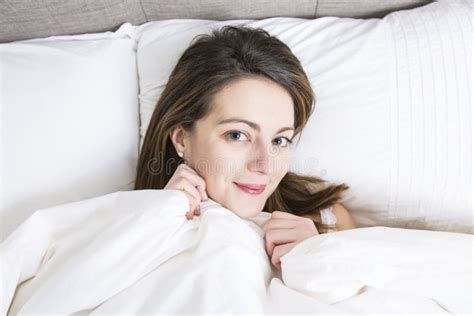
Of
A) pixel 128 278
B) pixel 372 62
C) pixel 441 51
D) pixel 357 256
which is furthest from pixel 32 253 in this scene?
pixel 441 51

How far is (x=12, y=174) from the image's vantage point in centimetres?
113

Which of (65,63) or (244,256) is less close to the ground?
(65,63)

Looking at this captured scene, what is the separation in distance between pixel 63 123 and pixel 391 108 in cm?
87

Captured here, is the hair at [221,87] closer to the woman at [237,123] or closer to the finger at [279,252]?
the woman at [237,123]

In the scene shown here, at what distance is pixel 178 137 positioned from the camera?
1.15m

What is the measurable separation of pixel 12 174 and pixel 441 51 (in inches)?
45.7

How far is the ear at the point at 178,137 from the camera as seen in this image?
1138 mm

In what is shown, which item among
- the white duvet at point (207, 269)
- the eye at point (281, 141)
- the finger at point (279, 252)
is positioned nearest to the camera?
the white duvet at point (207, 269)

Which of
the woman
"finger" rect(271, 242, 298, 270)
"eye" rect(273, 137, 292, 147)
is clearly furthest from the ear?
"finger" rect(271, 242, 298, 270)

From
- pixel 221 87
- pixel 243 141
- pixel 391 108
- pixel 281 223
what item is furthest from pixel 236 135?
pixel 391 108

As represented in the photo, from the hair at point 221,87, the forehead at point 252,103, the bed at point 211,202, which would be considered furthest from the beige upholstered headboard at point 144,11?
the forehead at point 252,103

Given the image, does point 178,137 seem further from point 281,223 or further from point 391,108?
point 391,108

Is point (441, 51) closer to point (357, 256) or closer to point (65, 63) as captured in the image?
point (357, 256)

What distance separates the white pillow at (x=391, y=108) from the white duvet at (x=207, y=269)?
0.20 meters
